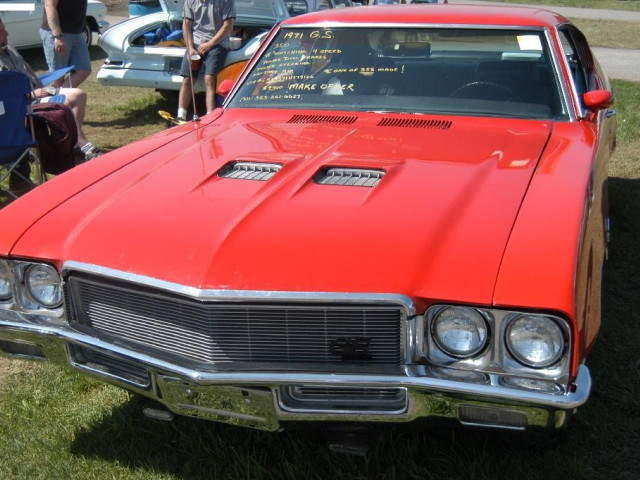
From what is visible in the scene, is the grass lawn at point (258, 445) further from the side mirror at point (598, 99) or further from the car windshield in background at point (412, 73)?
the car windshield in background at point (412, 73)

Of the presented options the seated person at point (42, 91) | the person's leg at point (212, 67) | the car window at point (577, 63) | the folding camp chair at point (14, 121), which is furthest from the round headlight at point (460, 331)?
the person's leg at point (212, 67)

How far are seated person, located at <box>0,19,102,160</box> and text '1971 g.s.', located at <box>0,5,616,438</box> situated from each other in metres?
3.24

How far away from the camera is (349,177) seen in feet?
9.65

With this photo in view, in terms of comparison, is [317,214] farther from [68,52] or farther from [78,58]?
[78,58]

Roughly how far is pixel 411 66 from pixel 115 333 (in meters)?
1.98

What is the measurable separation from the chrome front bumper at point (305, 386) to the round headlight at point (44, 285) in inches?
4.8

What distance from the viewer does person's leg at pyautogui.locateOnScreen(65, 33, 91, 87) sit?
779 cm

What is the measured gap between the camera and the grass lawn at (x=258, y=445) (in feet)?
9.22

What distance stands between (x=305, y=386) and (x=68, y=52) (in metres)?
6.27

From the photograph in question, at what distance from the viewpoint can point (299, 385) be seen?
2.35 meters

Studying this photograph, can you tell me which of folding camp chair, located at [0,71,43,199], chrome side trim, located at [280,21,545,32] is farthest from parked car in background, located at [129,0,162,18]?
chrome side trim, located at [280,21,545,32]

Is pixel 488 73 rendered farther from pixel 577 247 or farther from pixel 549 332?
pixel 549 332

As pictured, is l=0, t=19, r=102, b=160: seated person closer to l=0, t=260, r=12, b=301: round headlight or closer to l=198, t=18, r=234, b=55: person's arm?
l=198, t=18, r=234, b=55: person's arm

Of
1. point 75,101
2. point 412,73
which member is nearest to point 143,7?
point 75,101
